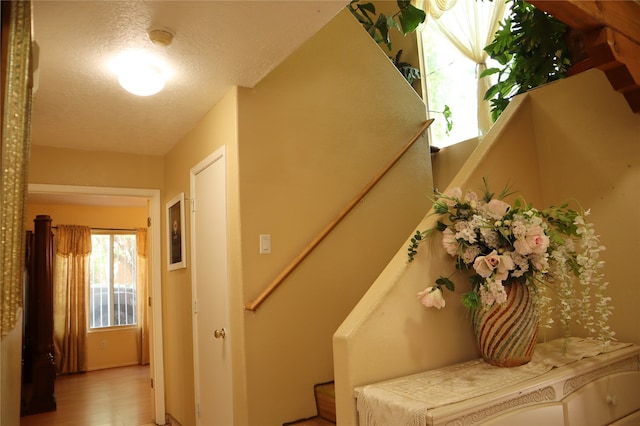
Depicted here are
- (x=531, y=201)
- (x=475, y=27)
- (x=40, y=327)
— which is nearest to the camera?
(x=531, y=201)

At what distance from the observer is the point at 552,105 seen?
246cm

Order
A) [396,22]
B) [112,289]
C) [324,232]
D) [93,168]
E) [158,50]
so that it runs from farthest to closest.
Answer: [112,289] → [396,22] → [93,168] → [324,232] → [158,50]

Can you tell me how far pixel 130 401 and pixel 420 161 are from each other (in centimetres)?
398

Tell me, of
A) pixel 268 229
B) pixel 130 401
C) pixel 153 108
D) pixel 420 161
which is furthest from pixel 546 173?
pixel 130 401

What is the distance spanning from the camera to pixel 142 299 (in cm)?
737

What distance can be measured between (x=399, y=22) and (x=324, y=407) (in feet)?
11.6

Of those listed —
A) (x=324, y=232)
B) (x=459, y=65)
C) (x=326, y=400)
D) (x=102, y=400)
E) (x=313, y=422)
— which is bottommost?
(x=102, y=400)

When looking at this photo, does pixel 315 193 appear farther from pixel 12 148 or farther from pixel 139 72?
pixel 12 148

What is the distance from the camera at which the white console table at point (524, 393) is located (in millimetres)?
1432

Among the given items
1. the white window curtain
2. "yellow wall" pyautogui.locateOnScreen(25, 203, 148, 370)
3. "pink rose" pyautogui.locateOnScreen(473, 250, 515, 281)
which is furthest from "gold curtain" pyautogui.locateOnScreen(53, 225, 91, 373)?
"pink rose" pyautogui.locateOnScreen(473, 250, 515, 281)

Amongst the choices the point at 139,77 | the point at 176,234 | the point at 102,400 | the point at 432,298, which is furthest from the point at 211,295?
the point at 102,400

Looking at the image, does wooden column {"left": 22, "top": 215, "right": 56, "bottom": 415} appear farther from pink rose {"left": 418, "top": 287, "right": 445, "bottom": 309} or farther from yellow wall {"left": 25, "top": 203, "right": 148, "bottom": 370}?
pink rose {"left": 418, "top": 287, "right": 445, "bottom": 309}

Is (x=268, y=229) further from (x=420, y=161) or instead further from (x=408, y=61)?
(x=408, y=61)

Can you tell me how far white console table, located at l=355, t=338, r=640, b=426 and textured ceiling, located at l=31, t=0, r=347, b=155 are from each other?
1.58 m
